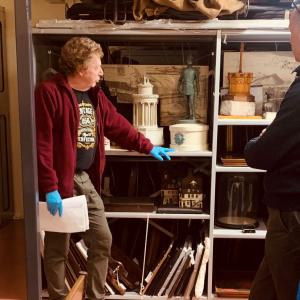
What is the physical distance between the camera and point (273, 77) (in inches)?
89.4

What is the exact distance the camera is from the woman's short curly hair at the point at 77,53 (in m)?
1.87

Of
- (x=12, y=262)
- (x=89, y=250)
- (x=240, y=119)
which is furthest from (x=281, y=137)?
(x=12, y=262)

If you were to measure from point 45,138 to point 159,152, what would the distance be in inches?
22.2

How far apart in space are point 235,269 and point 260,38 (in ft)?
4.09

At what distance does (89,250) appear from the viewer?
2.09 metres

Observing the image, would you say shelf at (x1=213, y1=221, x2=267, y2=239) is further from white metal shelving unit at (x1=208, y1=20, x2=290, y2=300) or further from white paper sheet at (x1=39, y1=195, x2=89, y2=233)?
white paper sheet at (x1=39, y1=195, x2=89, y2=233)

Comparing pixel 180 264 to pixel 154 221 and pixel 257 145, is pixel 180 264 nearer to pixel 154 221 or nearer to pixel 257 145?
pixel 154 221

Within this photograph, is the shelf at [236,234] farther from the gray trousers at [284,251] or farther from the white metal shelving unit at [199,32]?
the gray trousers at [284,251]

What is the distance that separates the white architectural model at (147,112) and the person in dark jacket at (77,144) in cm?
9

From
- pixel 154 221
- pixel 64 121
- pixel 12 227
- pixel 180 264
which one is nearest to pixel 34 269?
pixel 64 121

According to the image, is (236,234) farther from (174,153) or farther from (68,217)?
(68,217)

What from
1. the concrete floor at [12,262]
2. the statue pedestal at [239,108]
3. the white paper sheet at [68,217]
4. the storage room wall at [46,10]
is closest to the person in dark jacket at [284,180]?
the statue pedestal at [239,108]

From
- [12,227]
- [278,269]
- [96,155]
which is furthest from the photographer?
[12,227]

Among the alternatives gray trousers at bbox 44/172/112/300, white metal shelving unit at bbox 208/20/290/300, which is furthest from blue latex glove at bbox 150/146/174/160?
gray trousers at bbox 44/172/112/300
